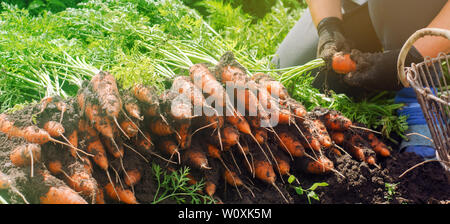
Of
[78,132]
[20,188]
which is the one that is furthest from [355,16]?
Result: [20,188]

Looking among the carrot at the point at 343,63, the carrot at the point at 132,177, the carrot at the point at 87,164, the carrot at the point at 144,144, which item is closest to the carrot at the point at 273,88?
the carrot at the point at 343,63

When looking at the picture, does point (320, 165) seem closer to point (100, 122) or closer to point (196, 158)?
point (196, 158)

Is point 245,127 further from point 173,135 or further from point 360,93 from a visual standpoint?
point 360,93

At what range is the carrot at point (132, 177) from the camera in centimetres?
141

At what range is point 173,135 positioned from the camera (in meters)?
1.57

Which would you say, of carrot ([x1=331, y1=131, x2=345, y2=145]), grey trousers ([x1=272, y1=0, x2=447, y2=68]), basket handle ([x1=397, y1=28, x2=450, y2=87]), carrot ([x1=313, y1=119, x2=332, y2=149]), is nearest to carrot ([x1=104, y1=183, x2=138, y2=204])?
carrot ([x1=313, y1=119, x2=332, y2=149])

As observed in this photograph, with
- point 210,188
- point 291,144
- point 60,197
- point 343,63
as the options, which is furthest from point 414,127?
point 60,197

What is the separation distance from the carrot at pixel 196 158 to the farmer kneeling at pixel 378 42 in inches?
42.7

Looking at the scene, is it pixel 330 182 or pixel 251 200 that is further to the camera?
pixel 330 182

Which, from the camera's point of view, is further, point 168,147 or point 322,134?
point 322,134

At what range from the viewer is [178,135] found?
1464 mm

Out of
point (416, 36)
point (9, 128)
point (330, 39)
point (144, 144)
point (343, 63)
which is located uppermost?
point (416, 36)

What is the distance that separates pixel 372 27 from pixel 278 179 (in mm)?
1603

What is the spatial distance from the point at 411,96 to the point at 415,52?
749mm
